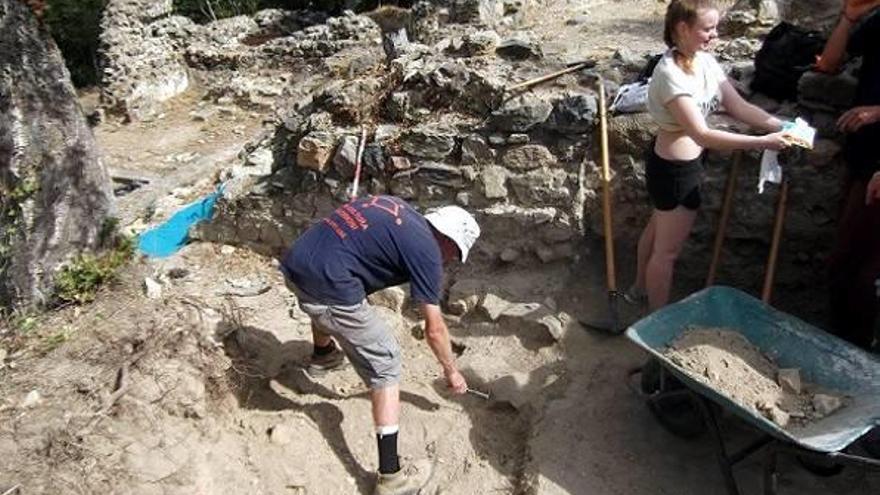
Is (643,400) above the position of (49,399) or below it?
below

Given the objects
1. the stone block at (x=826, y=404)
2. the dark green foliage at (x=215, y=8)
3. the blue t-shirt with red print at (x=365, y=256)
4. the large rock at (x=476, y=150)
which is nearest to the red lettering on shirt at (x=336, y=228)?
the blue t-shirt with red print at (x=365, y=256)

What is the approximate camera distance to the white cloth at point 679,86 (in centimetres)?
344

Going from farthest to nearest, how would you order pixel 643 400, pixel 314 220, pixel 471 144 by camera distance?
pixel 314 220 → pixel 471 144 → pixel 643 400

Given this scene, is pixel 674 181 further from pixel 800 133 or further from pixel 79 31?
pixel 79 31

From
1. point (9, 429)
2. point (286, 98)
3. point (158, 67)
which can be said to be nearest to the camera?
point (9, 429)

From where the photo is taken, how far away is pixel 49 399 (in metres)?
3.73

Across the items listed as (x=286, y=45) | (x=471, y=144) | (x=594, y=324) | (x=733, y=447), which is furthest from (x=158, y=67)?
(x=733, y=447)

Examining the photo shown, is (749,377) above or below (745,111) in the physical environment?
below

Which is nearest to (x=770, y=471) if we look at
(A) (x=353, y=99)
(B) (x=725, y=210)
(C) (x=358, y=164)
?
(B) (x=725, y=210)

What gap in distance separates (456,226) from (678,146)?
1.15 metres

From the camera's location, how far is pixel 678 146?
3639mm

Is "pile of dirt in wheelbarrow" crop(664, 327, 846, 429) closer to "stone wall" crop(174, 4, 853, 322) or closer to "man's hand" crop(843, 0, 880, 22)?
"stone wall" crop(174, 4, 853, 322)

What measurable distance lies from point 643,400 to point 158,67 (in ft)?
34.1

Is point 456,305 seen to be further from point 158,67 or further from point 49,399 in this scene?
point 158,67
